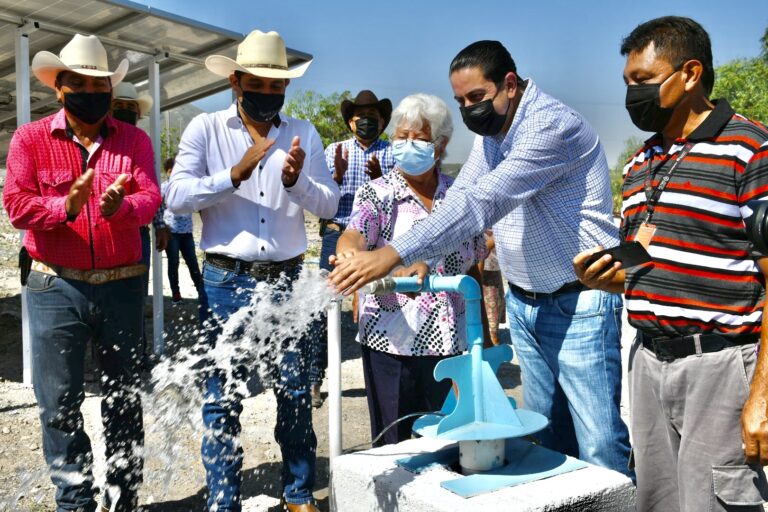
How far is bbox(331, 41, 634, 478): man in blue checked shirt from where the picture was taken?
2824 millimetres

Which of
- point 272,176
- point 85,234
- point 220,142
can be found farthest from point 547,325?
point 85,234

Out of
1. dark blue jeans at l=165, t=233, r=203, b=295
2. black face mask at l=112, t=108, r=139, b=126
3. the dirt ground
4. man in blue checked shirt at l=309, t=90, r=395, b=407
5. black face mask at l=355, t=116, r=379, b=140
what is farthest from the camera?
dark blue jeans at l=165, t=233, r=203, b=295

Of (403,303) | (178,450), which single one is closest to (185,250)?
(178,450)

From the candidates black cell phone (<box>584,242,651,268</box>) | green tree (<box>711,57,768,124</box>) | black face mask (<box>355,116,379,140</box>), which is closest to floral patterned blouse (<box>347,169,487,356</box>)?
black cell phone (<box>584,242,651,268</box>)

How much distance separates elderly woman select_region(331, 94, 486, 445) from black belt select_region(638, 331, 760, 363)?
4.01 feet

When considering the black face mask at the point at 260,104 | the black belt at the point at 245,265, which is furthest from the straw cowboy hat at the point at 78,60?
the black belt at the point at 245,265

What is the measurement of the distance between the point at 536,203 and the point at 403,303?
0.89 meters

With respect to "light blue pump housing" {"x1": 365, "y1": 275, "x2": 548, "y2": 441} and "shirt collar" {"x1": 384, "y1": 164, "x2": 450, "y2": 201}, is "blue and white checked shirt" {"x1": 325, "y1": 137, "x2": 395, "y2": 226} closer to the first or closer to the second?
"shirt collar" {"x1": 384, "y1": 164, "x2": 450, "y2": 201}

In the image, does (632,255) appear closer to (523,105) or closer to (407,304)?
(523,105)

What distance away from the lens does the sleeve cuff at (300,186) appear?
155 inches

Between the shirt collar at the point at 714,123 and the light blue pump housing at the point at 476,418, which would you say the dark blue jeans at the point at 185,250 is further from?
the shirt collar at the point at 714,123

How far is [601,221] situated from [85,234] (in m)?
2.45

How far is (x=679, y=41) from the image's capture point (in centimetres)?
253

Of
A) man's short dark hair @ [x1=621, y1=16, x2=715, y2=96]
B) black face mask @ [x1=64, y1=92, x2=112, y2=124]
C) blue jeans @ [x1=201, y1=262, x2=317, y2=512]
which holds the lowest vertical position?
blue jeans @ [x1=201, y1=262, x2=317, y2=512]
